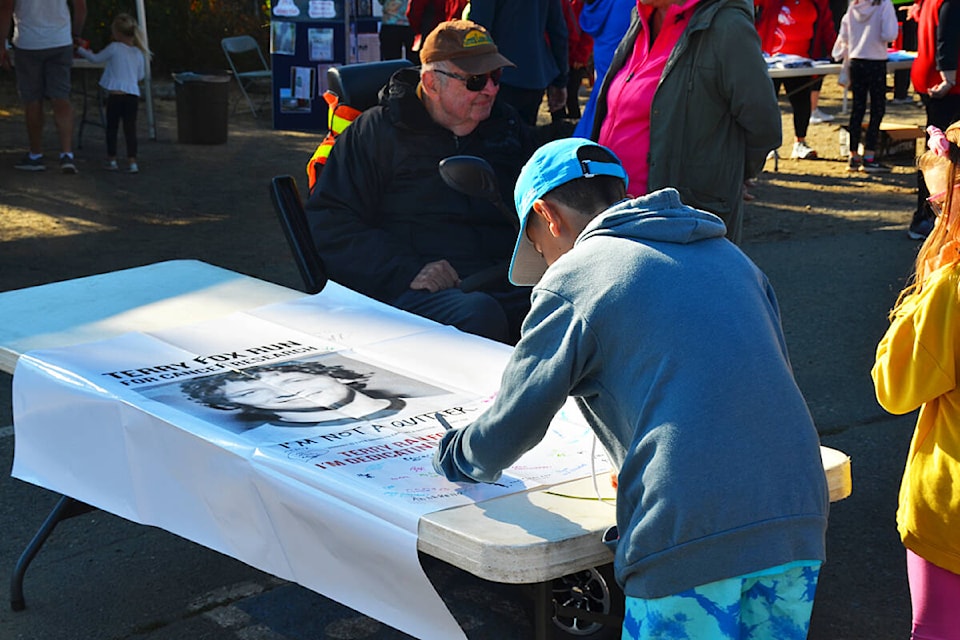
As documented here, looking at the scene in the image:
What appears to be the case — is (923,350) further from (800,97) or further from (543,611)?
(800,97)

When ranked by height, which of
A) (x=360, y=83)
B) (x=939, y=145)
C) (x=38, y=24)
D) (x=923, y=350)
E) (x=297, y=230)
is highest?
(x=939, y=145)

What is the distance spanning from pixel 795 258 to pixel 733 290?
6213mm

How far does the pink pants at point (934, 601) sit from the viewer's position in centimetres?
271

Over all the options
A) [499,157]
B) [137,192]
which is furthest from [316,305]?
[137,192]

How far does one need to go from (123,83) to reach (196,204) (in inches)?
58.4

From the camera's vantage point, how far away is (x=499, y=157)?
4.75 metres

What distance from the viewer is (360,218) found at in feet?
15.4

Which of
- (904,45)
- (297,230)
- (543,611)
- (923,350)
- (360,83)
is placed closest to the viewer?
(543,611)

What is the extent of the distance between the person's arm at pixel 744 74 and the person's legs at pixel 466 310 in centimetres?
109

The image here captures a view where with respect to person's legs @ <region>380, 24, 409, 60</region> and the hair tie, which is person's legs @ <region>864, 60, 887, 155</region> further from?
the hair tie

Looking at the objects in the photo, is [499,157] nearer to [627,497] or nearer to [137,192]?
[627,497]

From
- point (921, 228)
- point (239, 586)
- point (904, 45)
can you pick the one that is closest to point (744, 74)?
point (239, 586)

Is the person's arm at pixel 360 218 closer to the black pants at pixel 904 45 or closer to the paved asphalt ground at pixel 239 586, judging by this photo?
the paved asphalt ground at pixel 239 586

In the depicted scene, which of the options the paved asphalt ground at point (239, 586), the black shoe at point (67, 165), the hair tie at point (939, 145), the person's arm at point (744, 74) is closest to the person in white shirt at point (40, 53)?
the black shoe at point (67, 165)
